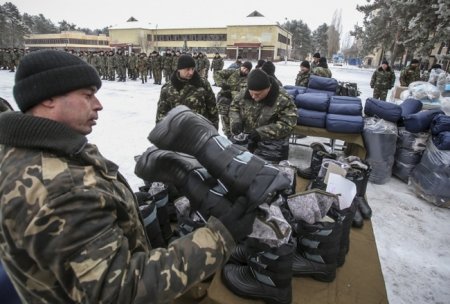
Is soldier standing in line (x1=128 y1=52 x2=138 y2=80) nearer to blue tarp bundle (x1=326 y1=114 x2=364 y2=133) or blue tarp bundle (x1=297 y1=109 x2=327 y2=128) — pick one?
blue tarp bundle (x1=297 y1=109 x2=327 y2=128)

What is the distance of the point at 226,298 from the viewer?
1396mm

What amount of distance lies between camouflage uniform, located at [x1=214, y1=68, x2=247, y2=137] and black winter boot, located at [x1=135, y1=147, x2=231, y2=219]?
4077 millimetres

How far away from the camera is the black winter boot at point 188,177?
0.97 meters

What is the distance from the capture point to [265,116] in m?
3.28

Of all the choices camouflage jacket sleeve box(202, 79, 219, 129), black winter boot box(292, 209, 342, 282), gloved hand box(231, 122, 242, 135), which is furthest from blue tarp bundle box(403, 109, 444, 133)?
black winter boot box(292, 209, 342, 282)

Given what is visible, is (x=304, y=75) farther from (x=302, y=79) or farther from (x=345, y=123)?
(x=345, y=123)

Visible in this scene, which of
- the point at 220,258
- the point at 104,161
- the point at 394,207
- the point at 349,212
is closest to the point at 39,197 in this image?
the point at 104,161

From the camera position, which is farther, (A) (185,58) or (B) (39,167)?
(A) (185,58)

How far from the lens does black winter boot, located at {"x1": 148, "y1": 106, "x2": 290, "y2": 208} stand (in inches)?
35.8

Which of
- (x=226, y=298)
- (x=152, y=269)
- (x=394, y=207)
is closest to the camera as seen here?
(x=152, y=269)

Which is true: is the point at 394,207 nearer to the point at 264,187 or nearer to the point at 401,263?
the point at 401,263

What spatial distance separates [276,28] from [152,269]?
161ft

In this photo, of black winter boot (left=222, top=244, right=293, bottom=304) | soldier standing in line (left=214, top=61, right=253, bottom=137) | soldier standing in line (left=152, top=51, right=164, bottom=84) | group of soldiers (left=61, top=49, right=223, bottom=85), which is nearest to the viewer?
black winter boot (left=222, top=244, right=293, bottom=304)

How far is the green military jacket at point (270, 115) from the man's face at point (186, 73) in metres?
0.68
